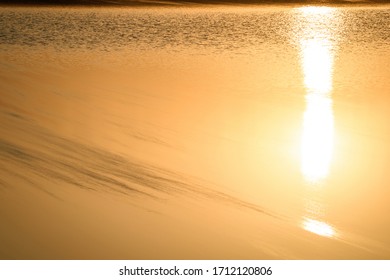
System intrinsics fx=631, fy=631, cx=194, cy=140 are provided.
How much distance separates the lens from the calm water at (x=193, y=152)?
2980 millimetres

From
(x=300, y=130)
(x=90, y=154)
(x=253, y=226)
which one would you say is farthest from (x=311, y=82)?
(x=253, y=226)

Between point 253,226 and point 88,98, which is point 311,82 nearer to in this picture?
point 88,98

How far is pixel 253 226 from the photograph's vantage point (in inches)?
121

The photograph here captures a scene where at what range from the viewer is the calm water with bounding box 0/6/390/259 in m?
2.98

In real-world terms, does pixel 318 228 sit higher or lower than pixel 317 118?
lower

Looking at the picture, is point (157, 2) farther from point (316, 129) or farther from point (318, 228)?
point (318, 228)

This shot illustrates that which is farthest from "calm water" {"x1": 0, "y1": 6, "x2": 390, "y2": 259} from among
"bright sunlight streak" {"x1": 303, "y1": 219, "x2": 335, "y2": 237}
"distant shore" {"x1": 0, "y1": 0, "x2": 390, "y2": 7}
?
"distant shore" {"x1": 0, "y1": 0, "x2": 390, "y2": 7}

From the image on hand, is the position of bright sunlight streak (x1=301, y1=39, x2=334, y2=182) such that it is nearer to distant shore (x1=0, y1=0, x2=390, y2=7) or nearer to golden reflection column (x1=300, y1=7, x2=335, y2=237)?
golden reflection column (x1=300, y1=7, x2=335, y2=237)

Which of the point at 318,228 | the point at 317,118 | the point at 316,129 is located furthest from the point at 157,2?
the point at 318,228

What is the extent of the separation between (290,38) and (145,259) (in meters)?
6.92

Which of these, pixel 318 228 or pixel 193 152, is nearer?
pixel 318 228

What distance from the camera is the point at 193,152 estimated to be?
13.3ft

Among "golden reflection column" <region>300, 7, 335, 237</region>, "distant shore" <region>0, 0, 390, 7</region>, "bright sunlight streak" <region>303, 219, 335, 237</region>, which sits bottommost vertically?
"bright sunlight streak" <region>303, 219, 335, 237</region>

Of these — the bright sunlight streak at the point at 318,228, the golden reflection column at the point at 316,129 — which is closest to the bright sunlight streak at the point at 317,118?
the golden reflection column at the point at 316,129
